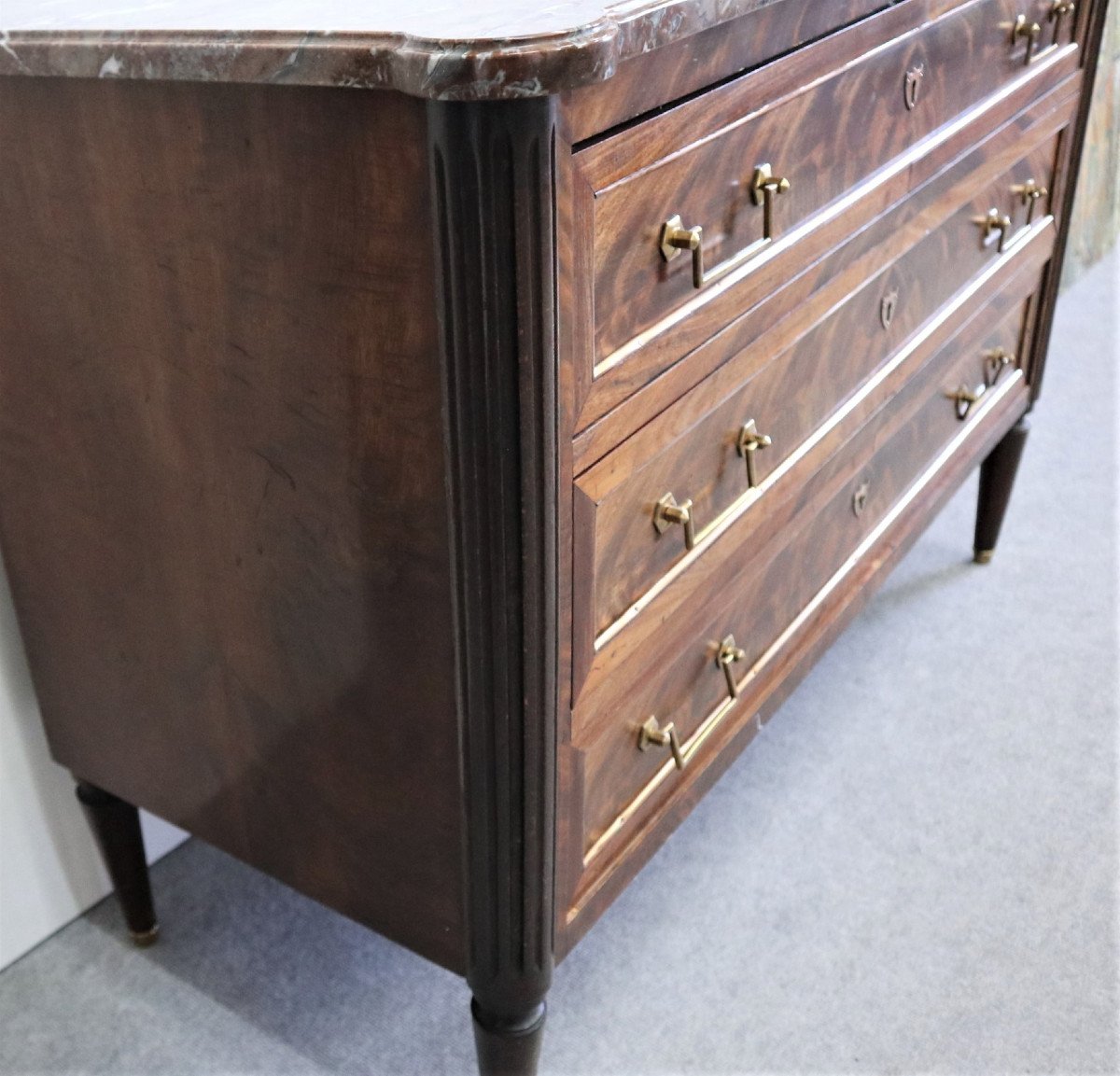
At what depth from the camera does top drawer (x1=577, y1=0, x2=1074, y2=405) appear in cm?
77

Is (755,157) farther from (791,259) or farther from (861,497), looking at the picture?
(861,497)

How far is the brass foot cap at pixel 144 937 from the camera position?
4.23 feet

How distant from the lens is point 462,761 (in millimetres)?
833

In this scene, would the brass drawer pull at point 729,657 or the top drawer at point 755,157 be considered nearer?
the top drawer at point 755,157

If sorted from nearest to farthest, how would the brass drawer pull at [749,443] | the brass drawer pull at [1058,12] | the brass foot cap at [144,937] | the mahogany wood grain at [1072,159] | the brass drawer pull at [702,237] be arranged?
the brass drawer pull at [702,237] < the brass drawer pull at [749,443] < the brass foot cap at [144,937] < the brass drawer pull at [1058,12] < the mahogany wood grain at [1072,159]

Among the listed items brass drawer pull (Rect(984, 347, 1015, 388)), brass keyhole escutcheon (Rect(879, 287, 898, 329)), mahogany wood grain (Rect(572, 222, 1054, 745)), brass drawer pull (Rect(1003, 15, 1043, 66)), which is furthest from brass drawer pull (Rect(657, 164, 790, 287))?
brass drawer pull (Rect(984, 347, 1015, 388))

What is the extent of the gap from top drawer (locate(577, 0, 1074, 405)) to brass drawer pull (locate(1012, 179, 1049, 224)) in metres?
0.31

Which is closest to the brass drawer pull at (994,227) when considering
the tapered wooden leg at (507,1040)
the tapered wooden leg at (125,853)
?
the tapered wooden leg at (507,1040)

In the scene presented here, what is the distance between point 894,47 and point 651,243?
411 millimetres

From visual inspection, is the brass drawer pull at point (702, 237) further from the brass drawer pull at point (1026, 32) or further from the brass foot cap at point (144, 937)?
the brass foot cap at point (144, 937)

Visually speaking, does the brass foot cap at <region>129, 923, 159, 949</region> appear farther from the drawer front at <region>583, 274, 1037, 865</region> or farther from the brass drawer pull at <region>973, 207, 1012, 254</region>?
the brass drawer pull at <region>973, 207, 1012, 254</region>

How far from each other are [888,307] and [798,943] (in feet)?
2.22

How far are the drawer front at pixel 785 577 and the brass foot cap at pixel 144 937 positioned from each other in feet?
1.90

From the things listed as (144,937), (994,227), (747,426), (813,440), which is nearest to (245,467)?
(747,426)
